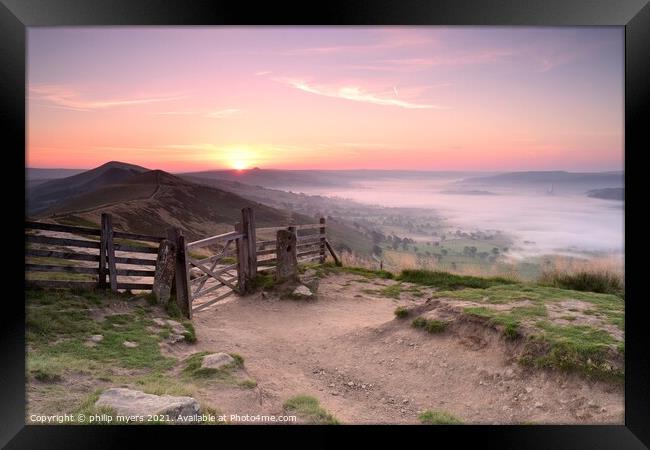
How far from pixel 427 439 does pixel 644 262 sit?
3.31m

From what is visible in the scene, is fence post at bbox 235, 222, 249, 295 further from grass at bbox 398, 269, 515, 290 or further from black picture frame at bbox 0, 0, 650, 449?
black picture frame at bbox 0, 0, 650, 449

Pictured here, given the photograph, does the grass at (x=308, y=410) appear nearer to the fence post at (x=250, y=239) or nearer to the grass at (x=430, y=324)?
the grass at (x=430, y=324)

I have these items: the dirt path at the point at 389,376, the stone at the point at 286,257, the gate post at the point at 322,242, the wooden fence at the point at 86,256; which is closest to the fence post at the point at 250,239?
the stone at the point at 286,257

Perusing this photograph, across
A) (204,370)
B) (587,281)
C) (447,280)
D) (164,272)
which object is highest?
(164,272)

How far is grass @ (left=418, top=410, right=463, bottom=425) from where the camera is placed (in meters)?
5.55

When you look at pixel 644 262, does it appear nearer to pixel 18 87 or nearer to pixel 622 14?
pixel 622 14

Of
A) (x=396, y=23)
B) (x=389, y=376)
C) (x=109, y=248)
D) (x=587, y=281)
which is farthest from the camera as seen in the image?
(x=587, y=281)

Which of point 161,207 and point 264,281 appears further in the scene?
point 161,207

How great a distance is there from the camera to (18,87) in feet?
17.4

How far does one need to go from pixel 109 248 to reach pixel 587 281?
11.7m

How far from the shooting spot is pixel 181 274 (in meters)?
9.52

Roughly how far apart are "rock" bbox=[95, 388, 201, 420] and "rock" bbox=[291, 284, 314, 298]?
7138 mm

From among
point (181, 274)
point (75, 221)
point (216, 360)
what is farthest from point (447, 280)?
point (75, 221)

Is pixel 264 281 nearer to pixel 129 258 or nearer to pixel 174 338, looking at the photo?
pixel 129 258
